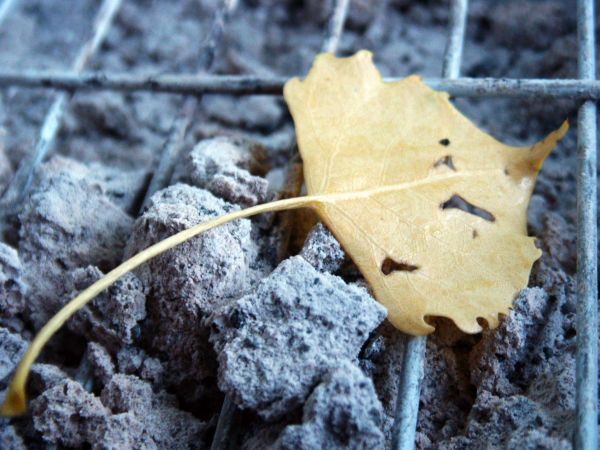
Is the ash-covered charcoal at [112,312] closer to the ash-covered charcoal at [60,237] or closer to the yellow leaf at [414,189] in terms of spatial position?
the ash-covered charcoal at [60,237]

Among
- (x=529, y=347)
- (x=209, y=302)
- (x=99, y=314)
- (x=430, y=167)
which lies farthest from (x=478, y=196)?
(x=99, y=314)

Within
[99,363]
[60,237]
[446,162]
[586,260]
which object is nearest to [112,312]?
[99,363]

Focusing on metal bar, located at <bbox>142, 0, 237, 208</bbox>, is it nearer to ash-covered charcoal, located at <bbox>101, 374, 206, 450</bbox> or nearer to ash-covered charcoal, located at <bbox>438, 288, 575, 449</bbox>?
ash-covered charcoal, located at <bbox>101, 374, 206, 450</bbox>

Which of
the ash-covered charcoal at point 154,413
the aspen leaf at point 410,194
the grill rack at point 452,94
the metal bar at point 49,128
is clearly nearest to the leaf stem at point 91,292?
the aspen leaf at point 410,194

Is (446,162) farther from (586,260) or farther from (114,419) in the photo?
(114,419)

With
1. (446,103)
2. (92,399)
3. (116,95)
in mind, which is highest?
(116,95)

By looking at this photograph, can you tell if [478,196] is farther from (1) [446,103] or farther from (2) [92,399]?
(2) [92,399]
